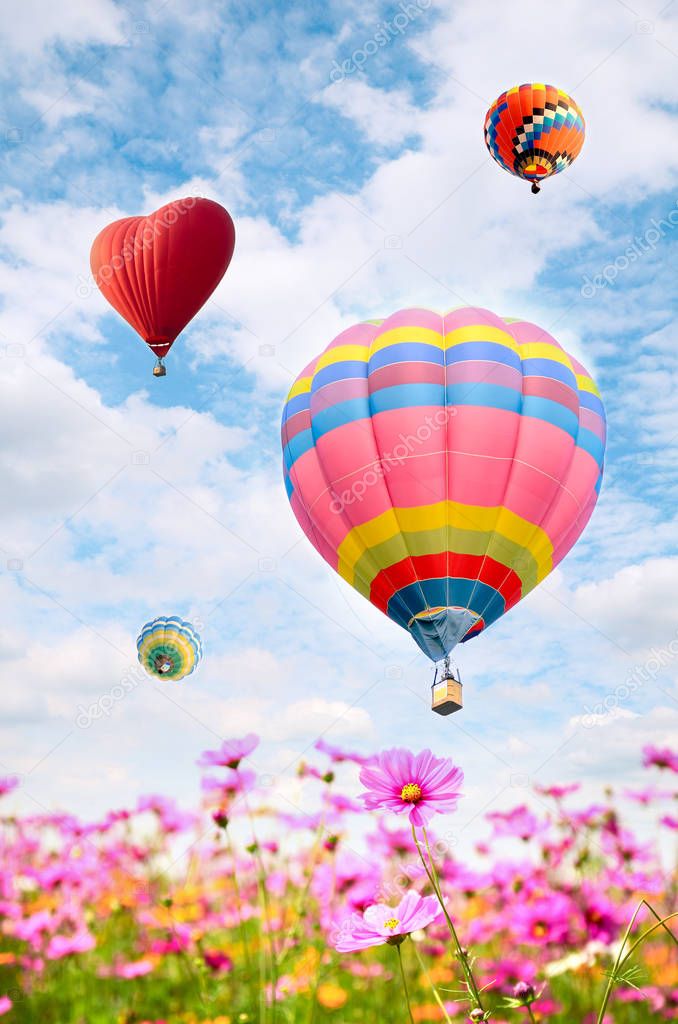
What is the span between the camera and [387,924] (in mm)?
2180

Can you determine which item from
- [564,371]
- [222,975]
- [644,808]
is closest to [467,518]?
[564,371]

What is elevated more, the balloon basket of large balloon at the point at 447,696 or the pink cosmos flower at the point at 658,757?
the pink cosmos flower at the point at 658,757

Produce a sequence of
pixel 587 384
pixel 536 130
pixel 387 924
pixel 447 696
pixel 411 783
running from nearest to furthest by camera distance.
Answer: pixel 387 924 → pixel 411 783 → pixel 447 696 → pixel 587 384 → pixel 536 130

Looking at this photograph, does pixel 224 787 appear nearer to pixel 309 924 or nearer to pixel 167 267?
pixel 309 924

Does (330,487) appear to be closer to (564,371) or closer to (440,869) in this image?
(564,371)

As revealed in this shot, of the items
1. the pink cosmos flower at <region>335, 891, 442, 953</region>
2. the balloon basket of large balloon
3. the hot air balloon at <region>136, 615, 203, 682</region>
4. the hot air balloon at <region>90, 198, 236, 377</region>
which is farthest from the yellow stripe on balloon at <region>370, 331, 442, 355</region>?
the pink cosmos flower at <region>335, 891, 442, 953</region>

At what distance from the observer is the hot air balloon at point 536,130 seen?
14195 mm

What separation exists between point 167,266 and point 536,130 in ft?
22.4

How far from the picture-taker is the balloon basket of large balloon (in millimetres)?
10297

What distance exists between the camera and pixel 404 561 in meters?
10.9

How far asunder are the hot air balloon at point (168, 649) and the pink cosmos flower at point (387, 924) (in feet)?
41.4

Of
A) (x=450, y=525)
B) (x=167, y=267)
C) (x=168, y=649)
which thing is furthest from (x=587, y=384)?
(x=168, y=649)

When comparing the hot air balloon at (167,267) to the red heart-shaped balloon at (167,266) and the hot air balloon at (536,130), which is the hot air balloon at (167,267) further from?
the hot air balloon at (536,130)

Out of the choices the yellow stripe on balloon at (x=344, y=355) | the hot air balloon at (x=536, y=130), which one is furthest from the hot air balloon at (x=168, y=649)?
the hot air balloon at (x=536, y=130)
